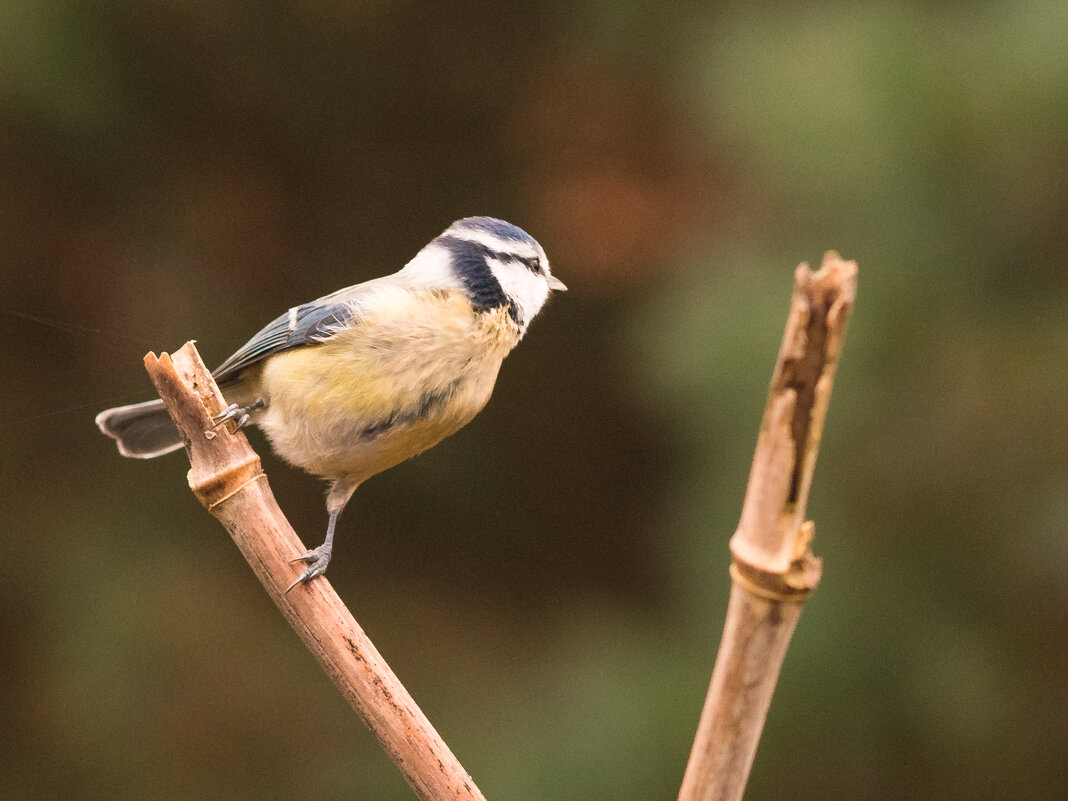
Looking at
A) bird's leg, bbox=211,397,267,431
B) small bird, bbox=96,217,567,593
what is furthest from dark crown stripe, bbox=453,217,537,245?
bird's leg, bbox=211,397,267,431

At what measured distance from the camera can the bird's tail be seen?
2.11 ft

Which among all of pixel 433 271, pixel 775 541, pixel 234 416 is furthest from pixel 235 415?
pixel 775 541

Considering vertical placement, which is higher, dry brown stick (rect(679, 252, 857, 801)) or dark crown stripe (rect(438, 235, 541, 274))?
dark crown stripe (rect(438, 235, 541, 274))

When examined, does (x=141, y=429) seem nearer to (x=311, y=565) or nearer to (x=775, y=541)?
(x=311, y=565)

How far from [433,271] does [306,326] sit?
8 cm

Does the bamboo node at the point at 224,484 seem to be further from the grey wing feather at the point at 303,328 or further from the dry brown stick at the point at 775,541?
the dry brown stick at the point at 775,541

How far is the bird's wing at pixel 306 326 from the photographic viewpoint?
23.1 inches

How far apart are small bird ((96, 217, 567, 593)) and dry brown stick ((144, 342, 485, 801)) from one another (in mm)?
11

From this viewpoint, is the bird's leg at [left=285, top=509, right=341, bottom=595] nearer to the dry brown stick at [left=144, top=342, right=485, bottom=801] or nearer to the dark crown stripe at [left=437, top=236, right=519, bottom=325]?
the dry brown stick at [left=144, top=342, right=485, bottom=801]

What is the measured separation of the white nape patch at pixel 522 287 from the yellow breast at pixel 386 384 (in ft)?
0.05

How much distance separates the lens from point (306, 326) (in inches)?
23.5

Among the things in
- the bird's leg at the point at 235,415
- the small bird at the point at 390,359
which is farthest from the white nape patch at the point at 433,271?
the bird's leg at the point at 235,415

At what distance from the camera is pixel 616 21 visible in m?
1.06

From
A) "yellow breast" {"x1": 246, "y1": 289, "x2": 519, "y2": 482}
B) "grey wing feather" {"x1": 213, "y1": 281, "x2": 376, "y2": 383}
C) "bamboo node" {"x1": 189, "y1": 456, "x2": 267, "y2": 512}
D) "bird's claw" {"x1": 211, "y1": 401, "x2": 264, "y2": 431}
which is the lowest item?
"bamboo node" {"x1": 189, "y1": 456, "x2": 267, "y2": 512}
